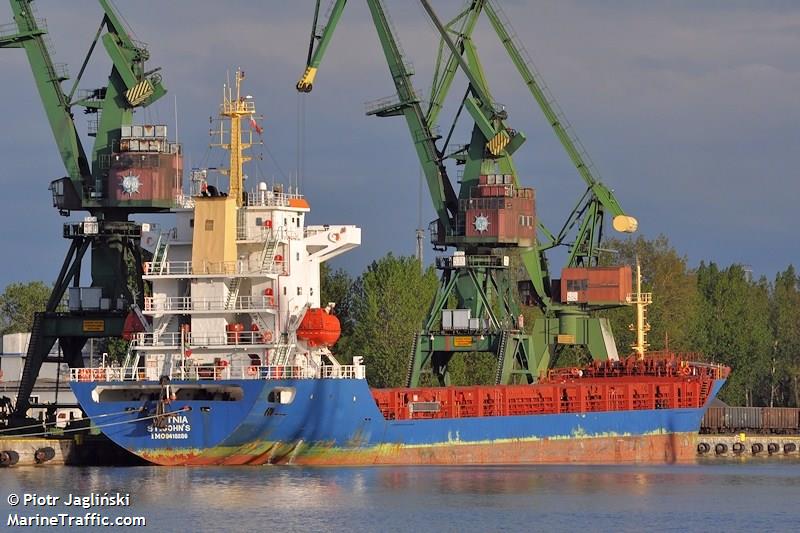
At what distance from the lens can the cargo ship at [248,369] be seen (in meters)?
60.8

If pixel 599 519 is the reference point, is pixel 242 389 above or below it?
above

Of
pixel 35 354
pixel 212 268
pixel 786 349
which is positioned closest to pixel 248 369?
pixel 212 268

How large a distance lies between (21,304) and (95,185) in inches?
2008

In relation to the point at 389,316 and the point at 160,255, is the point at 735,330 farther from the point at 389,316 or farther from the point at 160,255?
the point at 160,255

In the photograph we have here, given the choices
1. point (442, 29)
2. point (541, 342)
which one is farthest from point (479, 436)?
point (442, 29)

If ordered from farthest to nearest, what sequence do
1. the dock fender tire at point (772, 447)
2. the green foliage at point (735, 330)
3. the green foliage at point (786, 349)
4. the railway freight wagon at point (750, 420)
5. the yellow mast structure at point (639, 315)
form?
1. the green foliage at point (786, 349)
2. the green foliage at point (735, 330)
3. the railway freight wagon at point (750, 420)
4. the dock fender tire at point (772, 447)
5. the yellow mast structure at point (639, 315)

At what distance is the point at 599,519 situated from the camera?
168ft

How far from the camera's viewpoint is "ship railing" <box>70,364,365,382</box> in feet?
201

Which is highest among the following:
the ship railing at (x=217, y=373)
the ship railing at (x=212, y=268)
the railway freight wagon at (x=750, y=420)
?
the ship railing at (x=212, y=268)

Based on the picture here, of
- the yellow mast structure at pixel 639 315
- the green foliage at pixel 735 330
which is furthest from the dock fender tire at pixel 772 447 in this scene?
the green foliage at pixel 735 330

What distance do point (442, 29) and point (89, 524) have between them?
36465mm

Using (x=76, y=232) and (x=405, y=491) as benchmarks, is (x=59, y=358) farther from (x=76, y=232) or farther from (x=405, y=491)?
(x=405, y=491)

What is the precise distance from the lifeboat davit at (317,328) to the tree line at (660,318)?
64.0 feet

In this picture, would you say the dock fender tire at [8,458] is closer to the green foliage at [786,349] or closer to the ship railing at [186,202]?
the ship railing at [186,202]
